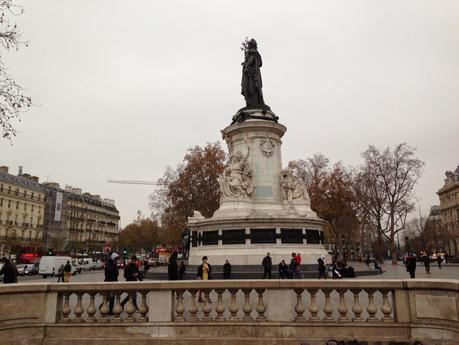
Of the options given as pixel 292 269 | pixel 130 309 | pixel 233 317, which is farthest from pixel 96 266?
pixel 233 317

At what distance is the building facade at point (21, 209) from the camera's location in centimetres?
7019

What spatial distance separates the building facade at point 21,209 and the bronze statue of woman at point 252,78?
177ft

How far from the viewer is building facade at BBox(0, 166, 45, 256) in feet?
230

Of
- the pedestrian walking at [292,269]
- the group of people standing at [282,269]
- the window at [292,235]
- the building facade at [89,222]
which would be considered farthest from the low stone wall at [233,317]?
the building facade at [89,222]

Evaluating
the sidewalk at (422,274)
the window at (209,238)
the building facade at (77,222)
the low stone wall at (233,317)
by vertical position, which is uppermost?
the building facade at (77,222)

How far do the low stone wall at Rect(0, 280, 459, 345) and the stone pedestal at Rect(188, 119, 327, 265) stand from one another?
50.8 ft

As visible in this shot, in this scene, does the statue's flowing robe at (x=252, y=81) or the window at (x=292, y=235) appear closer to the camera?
the window at (x=292, y=235)

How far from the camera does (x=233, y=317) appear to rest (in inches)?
279

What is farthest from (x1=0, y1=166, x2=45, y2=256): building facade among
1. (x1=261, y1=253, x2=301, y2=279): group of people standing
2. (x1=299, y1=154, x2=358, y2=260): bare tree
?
(x1=261, y1=253, x2=301, y2=279): group of people standing

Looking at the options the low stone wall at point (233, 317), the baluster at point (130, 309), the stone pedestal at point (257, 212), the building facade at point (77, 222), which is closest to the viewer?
the low stone wall at point (233, 317)

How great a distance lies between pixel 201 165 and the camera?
56250 millimetres

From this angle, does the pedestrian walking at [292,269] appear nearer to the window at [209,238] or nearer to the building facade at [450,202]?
the window at [209,238]

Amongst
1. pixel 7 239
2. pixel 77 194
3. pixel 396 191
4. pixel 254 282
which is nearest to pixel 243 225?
pixel 254 282

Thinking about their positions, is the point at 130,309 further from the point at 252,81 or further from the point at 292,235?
the point at 252,81
